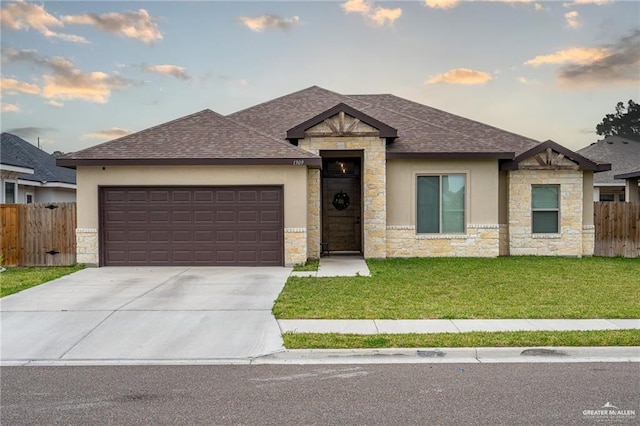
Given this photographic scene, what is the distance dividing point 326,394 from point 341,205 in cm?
1289

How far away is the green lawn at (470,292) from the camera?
8.57 meters

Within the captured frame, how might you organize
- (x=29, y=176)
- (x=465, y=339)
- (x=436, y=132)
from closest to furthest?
(x=465, y=339), (x=436, y=132), (x=29, y=176)

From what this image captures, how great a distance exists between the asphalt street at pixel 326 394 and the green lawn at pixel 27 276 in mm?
5944

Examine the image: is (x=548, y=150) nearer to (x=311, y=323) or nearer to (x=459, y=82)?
(x=459, y=82)

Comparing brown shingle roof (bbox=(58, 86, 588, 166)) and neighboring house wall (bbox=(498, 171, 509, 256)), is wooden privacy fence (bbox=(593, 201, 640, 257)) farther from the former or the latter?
brown shingle roof (bbox=(58, 86, 588, 166))

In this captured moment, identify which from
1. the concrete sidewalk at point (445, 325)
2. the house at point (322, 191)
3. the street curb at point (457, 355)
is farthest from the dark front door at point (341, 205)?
the street curb at point (457, 355)

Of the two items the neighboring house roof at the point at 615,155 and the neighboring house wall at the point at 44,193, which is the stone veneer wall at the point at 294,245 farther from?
the neighboring house roof at the point at 615,155

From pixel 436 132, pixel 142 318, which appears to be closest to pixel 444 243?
pixel 436 132

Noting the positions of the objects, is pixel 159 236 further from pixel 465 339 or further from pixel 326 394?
pixel 326 394

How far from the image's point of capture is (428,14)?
18531 millimetres

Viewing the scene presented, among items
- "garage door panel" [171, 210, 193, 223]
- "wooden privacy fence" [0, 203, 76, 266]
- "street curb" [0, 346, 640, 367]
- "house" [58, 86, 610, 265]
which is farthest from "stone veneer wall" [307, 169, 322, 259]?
"street curb" [0, 346, 640, 367]

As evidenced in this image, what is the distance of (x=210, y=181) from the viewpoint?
14359 mm

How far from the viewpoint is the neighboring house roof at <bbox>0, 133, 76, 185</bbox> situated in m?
23.3

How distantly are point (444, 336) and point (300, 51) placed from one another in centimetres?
1561
